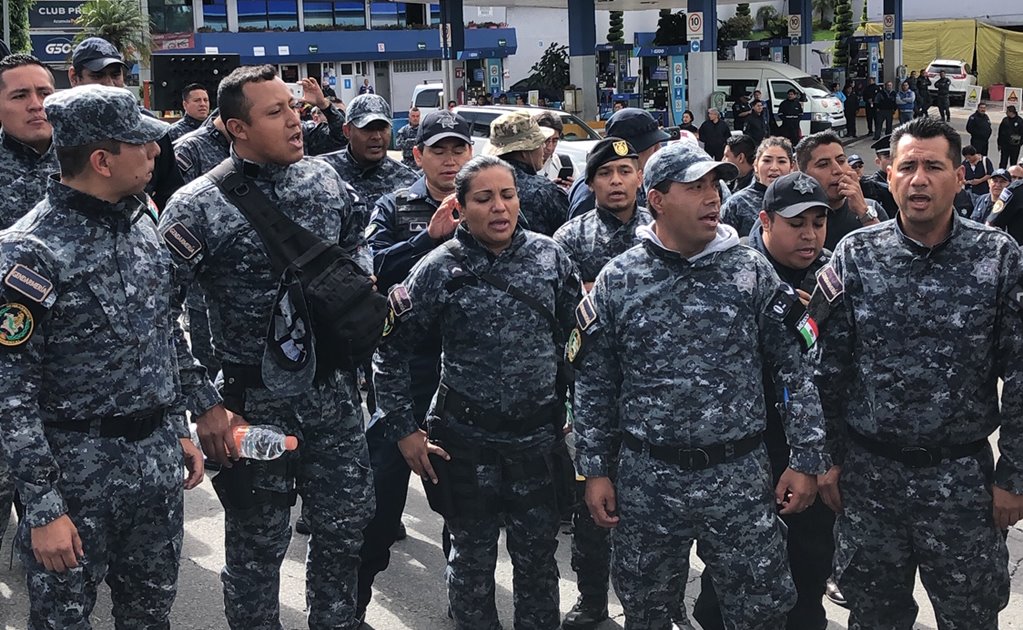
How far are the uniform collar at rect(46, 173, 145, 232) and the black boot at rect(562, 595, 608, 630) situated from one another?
2.45 meters

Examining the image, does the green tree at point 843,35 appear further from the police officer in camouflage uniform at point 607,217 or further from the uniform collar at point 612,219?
the uniform collar at point 612,219

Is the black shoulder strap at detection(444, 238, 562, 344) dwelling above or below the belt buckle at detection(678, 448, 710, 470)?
above

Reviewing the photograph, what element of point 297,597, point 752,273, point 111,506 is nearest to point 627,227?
point 752,273

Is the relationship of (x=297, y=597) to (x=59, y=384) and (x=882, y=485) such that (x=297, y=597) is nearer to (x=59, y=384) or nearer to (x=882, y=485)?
(x=59, y=384)

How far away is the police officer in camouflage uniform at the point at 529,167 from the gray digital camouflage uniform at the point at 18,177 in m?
2.35

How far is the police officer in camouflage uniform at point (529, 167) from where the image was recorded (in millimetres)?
6082

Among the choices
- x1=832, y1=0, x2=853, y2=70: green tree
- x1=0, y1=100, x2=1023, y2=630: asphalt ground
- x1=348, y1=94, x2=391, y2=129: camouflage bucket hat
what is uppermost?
x1=832, y1=0, x2=853, y2=70: green tree

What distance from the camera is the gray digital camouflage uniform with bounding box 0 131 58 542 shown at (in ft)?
16.2

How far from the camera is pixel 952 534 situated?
3.50 m

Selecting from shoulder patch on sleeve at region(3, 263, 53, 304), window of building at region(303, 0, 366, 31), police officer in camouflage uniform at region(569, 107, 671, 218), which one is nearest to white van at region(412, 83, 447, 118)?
window of building at region(303, 0, 366, 31)

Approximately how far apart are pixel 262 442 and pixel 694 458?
150cm

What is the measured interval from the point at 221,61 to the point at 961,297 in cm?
871

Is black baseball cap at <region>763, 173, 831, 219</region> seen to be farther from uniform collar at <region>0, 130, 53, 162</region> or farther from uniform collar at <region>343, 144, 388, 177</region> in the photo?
uniform collar at <region>0, 130, 53, 162</region>

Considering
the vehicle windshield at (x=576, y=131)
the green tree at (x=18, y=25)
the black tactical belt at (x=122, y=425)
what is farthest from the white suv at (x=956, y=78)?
the black tactical belt at (x=122, y=425)
